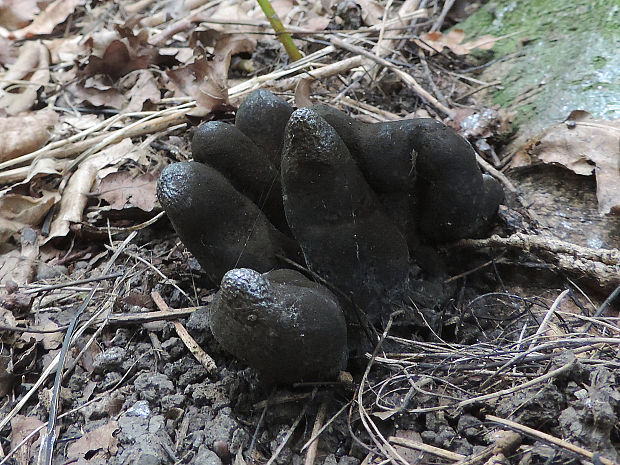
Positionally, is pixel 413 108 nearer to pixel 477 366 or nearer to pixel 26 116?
pixel 477 366

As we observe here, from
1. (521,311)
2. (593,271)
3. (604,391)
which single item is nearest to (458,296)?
(521,311)

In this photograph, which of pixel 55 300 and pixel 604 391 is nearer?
pixel 604 391

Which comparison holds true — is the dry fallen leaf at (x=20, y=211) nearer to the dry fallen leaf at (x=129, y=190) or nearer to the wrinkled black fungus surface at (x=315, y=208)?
the dry fallen leaf at (x=129, y=190)

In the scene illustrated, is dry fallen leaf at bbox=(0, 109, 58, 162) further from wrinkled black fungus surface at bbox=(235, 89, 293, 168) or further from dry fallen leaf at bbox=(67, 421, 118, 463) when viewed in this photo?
dry fallen leaf at bbox=(67, 421, 118, 463)

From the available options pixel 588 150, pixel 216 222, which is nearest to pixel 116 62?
pixel 216 222

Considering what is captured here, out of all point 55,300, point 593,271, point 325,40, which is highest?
point 325,40

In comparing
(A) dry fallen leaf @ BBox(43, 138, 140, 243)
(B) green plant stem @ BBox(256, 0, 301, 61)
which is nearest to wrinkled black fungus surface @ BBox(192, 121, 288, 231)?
(A) dry fallen leaf @ BBox(43, 138, 140, 243)

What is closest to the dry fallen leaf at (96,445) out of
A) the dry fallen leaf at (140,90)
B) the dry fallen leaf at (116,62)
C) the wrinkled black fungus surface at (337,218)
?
the wrinkled black fungus surface at (337,218)

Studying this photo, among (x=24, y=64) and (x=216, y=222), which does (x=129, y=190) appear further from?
(x=24, y=64)
